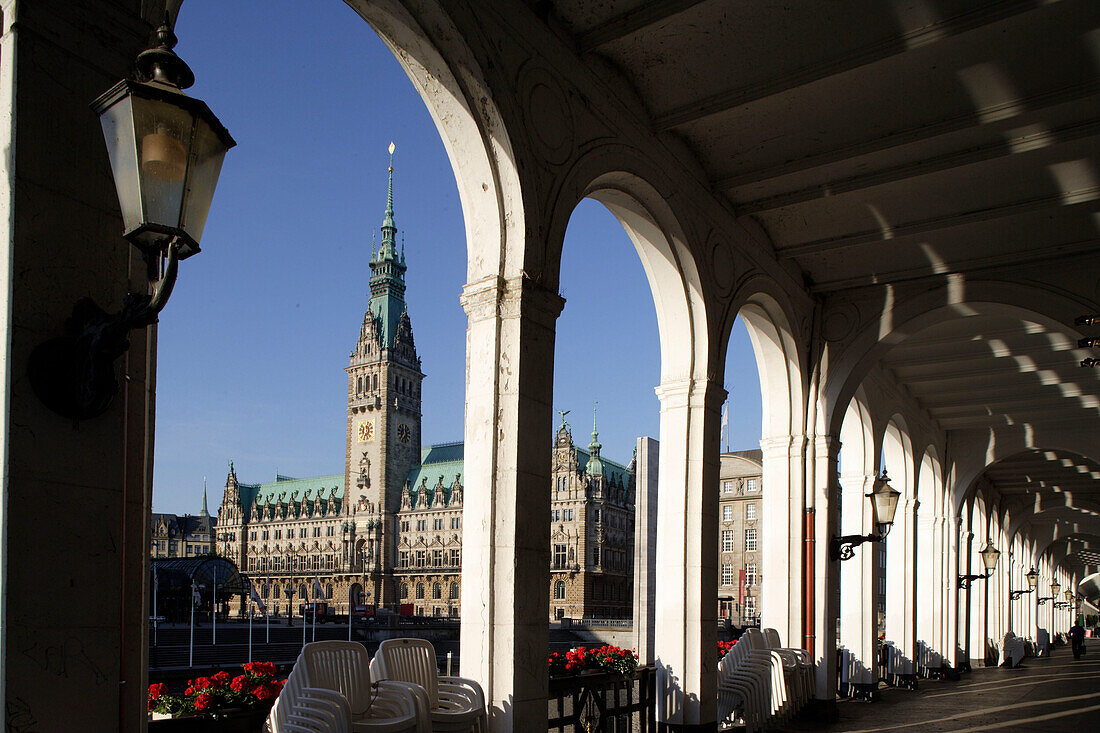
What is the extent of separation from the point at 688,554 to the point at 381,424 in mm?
87386

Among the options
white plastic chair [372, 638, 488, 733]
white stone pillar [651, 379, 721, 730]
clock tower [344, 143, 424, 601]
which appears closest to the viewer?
white plastic chair [372, 638, 488, 733]

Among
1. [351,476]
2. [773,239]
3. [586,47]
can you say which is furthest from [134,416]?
[351,476]

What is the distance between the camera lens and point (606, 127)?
→ 7016mm

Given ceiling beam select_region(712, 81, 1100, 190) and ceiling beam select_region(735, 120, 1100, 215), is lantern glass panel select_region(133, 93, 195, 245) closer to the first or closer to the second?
ceiling beam select_region(712, 81, 1100, 190)

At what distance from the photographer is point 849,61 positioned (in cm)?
677

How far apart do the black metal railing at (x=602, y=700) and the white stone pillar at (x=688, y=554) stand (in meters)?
0.14

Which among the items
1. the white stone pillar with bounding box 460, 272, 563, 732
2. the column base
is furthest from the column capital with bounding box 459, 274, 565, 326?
the column base

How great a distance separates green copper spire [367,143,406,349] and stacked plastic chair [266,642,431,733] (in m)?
95.7

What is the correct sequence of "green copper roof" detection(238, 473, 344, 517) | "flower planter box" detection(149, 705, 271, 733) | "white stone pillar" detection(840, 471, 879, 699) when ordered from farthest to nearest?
"green copper roof" detection(238, 473, 344, 517) < "white stone pillar" detection(840, 471, 879, 699) < "flower planter box" detection(149, 705, 271, 733)

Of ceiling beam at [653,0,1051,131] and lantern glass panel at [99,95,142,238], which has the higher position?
ceiling beam at [653,0,1051,131]

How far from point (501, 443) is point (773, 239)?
19.1 feet

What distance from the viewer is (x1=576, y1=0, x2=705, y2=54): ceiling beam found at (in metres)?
6.18

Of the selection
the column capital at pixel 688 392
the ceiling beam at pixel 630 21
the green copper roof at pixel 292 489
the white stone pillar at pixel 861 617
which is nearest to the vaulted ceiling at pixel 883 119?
the ceiling beam at pixel 630 21

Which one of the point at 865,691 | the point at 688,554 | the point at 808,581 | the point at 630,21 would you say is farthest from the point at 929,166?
the point at 865,691
